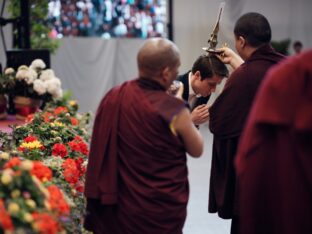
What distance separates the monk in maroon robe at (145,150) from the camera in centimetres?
262

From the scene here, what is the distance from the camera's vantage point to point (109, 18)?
1180cm

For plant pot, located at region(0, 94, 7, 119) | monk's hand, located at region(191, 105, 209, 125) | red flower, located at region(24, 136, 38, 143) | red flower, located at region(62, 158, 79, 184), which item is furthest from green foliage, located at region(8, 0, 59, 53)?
red flower, located at region(62, 158, 79, 184)

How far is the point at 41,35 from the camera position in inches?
311

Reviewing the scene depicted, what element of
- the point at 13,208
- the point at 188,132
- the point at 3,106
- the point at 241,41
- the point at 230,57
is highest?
the point at 241,41

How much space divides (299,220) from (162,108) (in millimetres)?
712

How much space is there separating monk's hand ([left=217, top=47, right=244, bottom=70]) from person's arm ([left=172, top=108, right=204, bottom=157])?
0.87m

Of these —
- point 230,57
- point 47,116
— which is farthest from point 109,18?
point 230,57

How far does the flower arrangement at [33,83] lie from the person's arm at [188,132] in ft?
10.3

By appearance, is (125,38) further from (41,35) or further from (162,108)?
(162,108)

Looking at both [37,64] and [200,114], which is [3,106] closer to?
[37,64]

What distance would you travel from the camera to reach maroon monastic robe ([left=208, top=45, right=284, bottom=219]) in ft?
10.5

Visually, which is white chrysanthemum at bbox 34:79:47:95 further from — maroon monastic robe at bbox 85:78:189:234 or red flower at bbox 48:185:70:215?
red flower at bbox 48:185:70:215

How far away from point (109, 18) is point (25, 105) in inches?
250

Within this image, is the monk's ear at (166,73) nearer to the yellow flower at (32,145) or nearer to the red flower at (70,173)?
the red flower at (70,173)
